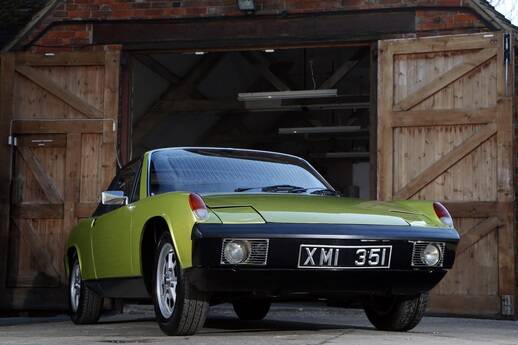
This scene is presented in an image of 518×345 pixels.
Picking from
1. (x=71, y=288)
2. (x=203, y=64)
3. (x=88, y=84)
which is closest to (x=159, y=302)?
(x=71, y=288)

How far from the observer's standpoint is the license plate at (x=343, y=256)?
5.73 meters

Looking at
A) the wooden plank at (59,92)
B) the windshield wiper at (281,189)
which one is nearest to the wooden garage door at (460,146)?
the wooden plank at (59,92)

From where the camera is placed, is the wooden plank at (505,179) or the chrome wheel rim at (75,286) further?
the wooden plank at (505,179)

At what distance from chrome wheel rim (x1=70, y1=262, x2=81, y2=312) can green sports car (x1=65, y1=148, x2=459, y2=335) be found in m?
1.35

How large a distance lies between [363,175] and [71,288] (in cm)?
1878

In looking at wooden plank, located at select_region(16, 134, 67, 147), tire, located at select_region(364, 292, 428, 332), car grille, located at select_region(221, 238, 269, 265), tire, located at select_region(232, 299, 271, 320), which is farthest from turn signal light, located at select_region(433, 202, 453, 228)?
wooden plank, located at select_region(16, 134, 67, 147)

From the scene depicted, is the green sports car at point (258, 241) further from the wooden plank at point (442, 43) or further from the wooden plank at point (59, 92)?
the wooden plank at point (59, 92)

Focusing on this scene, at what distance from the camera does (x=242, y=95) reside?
16.3 metres

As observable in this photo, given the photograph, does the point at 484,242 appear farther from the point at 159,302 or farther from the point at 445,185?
the point at 159,302

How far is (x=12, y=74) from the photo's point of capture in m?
12.1

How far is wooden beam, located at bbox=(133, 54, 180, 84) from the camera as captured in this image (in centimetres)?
1495

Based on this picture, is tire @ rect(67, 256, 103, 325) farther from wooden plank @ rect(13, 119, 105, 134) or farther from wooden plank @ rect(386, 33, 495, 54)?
wooden plank @ rect(386, 33, 495, 54)

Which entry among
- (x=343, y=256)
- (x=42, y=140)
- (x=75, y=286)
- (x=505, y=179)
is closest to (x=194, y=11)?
(x=42, y=140)

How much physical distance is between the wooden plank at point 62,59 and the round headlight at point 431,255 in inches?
267
